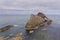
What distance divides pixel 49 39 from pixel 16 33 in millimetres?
816

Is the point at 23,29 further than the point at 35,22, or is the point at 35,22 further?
the point at 35,22

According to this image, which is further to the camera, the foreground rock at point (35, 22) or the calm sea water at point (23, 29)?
the foreground rock at point (35, 22)

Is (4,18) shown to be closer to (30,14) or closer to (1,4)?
(1,4)

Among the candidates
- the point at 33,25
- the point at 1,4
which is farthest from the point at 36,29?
the point at 1,4

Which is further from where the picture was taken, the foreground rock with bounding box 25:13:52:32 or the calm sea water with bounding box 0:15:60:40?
the foreground rock with bounding box 25:13:52:32

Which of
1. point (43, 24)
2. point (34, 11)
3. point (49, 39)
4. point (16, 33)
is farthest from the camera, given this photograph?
point (43, 24)

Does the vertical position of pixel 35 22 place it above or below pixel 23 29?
above

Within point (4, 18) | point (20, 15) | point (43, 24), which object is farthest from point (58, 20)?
point (4, 18)

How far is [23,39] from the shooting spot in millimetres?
3311

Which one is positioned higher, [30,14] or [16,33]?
[30,14]

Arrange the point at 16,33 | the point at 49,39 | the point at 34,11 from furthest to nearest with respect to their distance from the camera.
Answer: the point at 34,11, the point at 16,33, the point at 49,39

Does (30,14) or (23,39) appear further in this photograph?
(30,14)

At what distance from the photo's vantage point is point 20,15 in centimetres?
367

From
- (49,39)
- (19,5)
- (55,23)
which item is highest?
(19,5)
